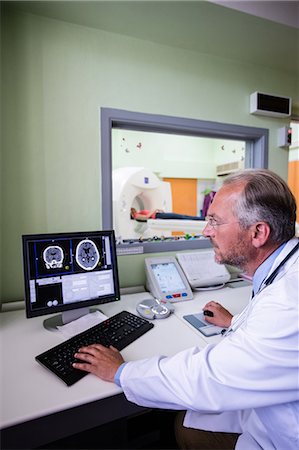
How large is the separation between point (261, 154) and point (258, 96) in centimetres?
44

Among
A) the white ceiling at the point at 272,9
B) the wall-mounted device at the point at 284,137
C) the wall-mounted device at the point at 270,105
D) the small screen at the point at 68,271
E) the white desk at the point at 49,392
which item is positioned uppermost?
the white ceiling at the point at 272,9

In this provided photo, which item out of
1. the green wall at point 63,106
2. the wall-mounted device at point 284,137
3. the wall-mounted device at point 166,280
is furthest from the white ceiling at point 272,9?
the wall-mounted device at point 166,280

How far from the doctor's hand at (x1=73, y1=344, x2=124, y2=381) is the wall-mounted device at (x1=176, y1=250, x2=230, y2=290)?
2.79ft

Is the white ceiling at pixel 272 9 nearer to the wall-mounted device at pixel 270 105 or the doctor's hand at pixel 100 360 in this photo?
the wall-mounted device at pixel 270 105

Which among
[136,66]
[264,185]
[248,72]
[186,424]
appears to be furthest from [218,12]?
[186,424]

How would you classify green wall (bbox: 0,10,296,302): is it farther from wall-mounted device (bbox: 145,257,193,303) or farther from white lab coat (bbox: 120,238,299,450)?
white lab coat (bbox: 120,238,299,450)

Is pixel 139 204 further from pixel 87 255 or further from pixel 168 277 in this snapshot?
pixel 87 255

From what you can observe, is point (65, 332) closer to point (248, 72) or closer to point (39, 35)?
point (39, 35)

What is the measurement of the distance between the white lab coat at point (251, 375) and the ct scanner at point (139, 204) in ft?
3.12

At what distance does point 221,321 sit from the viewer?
1.22m

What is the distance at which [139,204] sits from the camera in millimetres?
2145

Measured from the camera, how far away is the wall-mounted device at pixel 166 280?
1544 mm

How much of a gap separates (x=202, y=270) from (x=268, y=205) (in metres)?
0.95

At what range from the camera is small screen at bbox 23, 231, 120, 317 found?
3.69 ft
